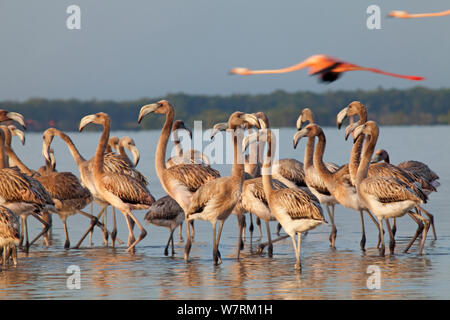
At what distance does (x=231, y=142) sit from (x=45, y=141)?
3545mm

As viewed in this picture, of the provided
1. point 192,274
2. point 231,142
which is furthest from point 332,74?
point 231,142

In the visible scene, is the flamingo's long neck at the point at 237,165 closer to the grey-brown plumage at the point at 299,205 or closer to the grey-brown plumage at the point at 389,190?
the grey-brown plumage at the point at 299,205

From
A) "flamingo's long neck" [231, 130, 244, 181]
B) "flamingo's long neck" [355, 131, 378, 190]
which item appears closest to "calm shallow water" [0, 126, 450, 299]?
"flamingo's long neck" [355, 131, 378, 190]

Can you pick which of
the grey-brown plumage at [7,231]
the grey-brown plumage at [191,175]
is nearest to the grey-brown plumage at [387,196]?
the grey-brown plumage at [191,175]

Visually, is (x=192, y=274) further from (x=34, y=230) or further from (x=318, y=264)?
(x=34, y=230)

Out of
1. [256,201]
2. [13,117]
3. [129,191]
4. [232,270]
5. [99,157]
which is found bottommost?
[232,270]

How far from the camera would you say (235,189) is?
11.2 meters

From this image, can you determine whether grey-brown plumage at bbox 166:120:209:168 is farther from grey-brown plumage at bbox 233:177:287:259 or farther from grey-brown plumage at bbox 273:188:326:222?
grey-brown plumage at bbox 273:188:326:222

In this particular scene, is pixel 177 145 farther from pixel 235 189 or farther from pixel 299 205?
pixel 299 205

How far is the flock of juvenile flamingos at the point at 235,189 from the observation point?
11.1 metres

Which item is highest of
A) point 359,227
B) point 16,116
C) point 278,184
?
point 16,116

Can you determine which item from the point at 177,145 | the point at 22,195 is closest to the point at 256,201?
the point at 22,195

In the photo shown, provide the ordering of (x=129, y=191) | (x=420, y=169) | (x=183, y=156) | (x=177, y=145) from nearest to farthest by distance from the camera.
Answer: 1. (x=129, y=191)
2. (x=420, y=169)
3. (x=183, y=156)
4. (x=177, y=145)
